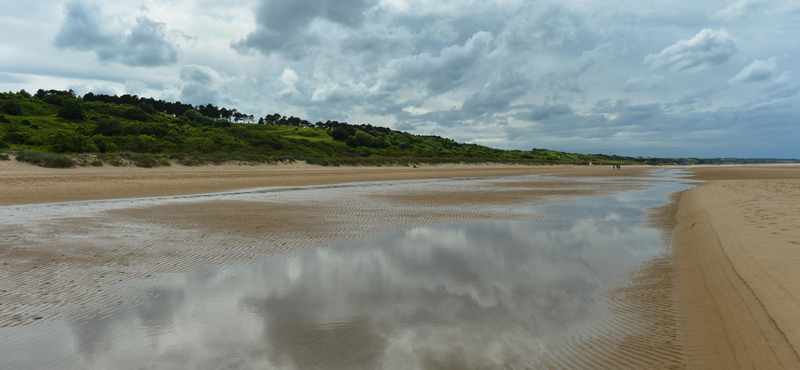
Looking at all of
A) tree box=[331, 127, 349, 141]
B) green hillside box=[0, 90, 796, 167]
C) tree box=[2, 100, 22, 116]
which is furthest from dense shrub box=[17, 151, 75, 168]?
tree box=[331, 127, 349, 141]

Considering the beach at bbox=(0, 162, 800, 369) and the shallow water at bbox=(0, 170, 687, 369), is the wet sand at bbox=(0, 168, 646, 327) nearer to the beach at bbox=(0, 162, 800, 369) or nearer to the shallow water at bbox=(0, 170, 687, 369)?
the beach at bbox=(0, 162, 800, 369)

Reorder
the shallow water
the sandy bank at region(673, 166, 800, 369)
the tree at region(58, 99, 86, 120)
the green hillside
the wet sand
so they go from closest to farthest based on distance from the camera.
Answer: the sandy bank at region(673, 166, 800, 369), the shallow water, the wet sand, the green hillside, the tree at region(58, 99, 86, 120)

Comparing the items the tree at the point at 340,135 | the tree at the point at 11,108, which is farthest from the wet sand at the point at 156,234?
the tree at the point at 340,135

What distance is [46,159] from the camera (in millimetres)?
28875

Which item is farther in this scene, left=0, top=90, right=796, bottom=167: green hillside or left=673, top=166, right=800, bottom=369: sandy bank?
left=0, top=90, right=796, bottom=167: green hillside

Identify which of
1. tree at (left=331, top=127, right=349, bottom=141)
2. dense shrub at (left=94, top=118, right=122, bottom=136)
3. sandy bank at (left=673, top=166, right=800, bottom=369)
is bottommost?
sandy bank at (left=673, top=166, right=800, bottom=369)

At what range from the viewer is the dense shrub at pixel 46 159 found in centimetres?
2814

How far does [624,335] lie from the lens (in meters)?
4.31

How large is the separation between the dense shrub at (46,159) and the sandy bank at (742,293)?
37519 millimetres

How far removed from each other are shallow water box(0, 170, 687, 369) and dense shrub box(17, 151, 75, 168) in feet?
103

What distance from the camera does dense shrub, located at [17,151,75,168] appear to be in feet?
92.3

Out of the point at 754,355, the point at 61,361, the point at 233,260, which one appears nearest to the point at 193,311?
the point at 61,361

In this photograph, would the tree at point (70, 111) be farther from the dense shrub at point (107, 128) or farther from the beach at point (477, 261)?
the beach at point (477, 261)

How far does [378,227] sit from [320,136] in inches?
3384
